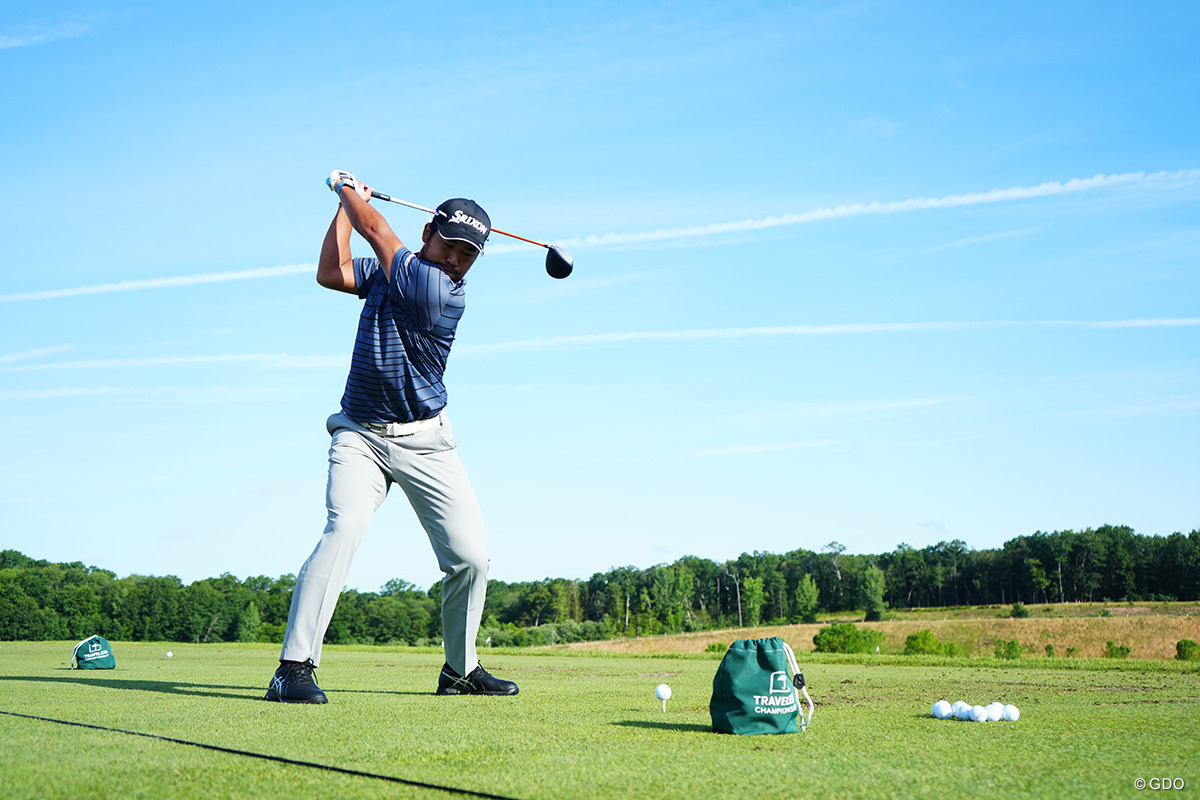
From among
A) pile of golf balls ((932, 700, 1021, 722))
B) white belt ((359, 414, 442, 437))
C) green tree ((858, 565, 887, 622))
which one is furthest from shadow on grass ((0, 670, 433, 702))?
green tree ((858, 565, 887, 622))

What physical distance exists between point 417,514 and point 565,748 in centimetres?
297

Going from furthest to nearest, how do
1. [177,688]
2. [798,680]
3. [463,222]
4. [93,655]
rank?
[93,655], [177,688], [463,222], [798,680]

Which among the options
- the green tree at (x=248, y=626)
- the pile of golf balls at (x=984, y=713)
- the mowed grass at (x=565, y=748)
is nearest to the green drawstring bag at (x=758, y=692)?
the mowed grass at (x=565, y=748)

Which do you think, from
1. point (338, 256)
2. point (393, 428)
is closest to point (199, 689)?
point (393, 428)

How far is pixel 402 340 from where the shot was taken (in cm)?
612

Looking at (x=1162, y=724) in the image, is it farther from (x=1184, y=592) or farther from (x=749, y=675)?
(x=1184, y=592)

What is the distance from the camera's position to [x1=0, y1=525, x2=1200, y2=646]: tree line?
257 feet

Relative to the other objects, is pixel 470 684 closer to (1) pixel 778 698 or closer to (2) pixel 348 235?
(1) pixel 778 698

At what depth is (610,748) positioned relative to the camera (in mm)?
→ 3859

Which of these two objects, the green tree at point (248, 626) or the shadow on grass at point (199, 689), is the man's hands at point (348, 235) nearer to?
the shadow on grass at point (199, 689)

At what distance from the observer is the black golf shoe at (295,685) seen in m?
5.54

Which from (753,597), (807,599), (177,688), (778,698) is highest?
(778,698)

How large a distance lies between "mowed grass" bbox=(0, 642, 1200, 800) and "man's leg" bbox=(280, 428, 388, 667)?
18.1 inches

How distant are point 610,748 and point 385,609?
3473 inches
